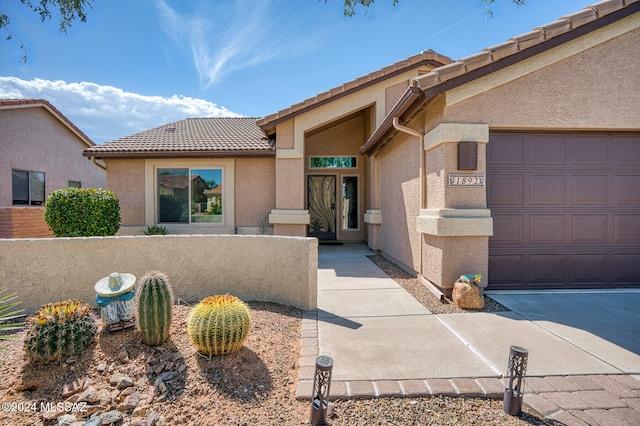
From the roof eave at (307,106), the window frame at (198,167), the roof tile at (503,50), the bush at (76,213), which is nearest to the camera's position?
the roof tile at (503,50)

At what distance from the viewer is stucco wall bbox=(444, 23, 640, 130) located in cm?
521

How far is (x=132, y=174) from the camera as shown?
9992 millimetres

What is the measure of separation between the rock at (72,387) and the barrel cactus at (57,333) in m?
0.42

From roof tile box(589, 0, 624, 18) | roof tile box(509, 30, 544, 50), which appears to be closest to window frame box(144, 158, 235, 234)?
roof tile box(509, 30, 544, 50)

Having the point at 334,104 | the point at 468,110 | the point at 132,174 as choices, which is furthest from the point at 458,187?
the point at 132,174

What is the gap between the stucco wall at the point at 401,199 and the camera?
21.7 feet

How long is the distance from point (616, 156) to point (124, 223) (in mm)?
12819

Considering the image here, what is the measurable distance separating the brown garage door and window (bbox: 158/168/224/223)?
315 inches

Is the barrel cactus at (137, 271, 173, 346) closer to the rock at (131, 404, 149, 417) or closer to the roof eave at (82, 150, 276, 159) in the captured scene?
the rock at (131, 404, 149, 417)

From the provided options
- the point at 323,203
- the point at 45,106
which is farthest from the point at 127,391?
the point at 45,106

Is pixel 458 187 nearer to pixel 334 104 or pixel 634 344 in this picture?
pixel 634 344

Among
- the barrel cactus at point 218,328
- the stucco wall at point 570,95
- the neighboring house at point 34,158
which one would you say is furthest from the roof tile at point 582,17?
the neighboring house at point 34,158

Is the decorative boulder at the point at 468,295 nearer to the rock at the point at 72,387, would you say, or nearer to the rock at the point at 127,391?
the rock at the point at 127,391

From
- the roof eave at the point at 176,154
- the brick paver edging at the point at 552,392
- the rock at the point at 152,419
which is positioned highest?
the roof eave at the point at 176,154
